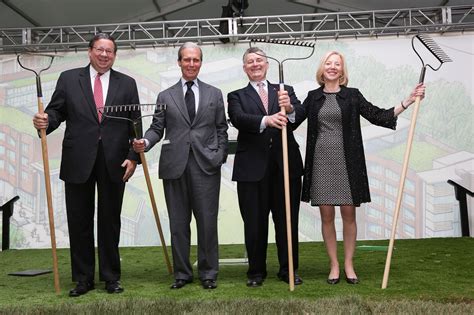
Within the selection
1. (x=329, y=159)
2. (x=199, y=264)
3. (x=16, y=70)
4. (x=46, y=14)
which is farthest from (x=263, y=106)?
(x=46, y=14)

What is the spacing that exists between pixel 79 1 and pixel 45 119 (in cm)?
480

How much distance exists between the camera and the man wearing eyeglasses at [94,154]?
133 inches

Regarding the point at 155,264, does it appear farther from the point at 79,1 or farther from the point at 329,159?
the point at 79,1

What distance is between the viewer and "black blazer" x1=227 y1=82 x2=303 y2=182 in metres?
3.47

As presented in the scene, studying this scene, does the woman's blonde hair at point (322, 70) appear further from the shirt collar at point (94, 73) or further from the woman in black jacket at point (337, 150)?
the shirt collar at point (94, 73)

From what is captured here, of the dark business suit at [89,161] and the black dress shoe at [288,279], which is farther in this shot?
the black dress shoe at [288,279]

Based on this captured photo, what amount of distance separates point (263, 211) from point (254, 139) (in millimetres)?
461

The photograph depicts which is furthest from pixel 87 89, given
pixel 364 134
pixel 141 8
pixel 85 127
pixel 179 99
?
pixel 141 8

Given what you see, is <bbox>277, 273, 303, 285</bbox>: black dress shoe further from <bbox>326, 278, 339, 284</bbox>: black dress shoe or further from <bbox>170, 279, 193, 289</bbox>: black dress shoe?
<bbox>170, 279, 193, 289</bbox>: black dress shoe

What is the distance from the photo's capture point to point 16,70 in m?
7.13

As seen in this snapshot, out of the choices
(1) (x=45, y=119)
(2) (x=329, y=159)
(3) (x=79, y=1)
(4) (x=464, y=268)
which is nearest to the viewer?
(1) (x=45, y=119)

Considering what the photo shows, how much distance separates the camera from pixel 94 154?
11.0 ft

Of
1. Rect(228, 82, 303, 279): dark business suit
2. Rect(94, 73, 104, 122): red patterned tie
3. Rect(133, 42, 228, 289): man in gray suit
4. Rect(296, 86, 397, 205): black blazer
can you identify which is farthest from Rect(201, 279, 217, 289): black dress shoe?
Rect(94, 73, 104, 122): red patterned tie

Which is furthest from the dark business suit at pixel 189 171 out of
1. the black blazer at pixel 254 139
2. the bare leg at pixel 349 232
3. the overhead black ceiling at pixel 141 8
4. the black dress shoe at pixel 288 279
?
the overhead black ceiling at pixel 141 8
